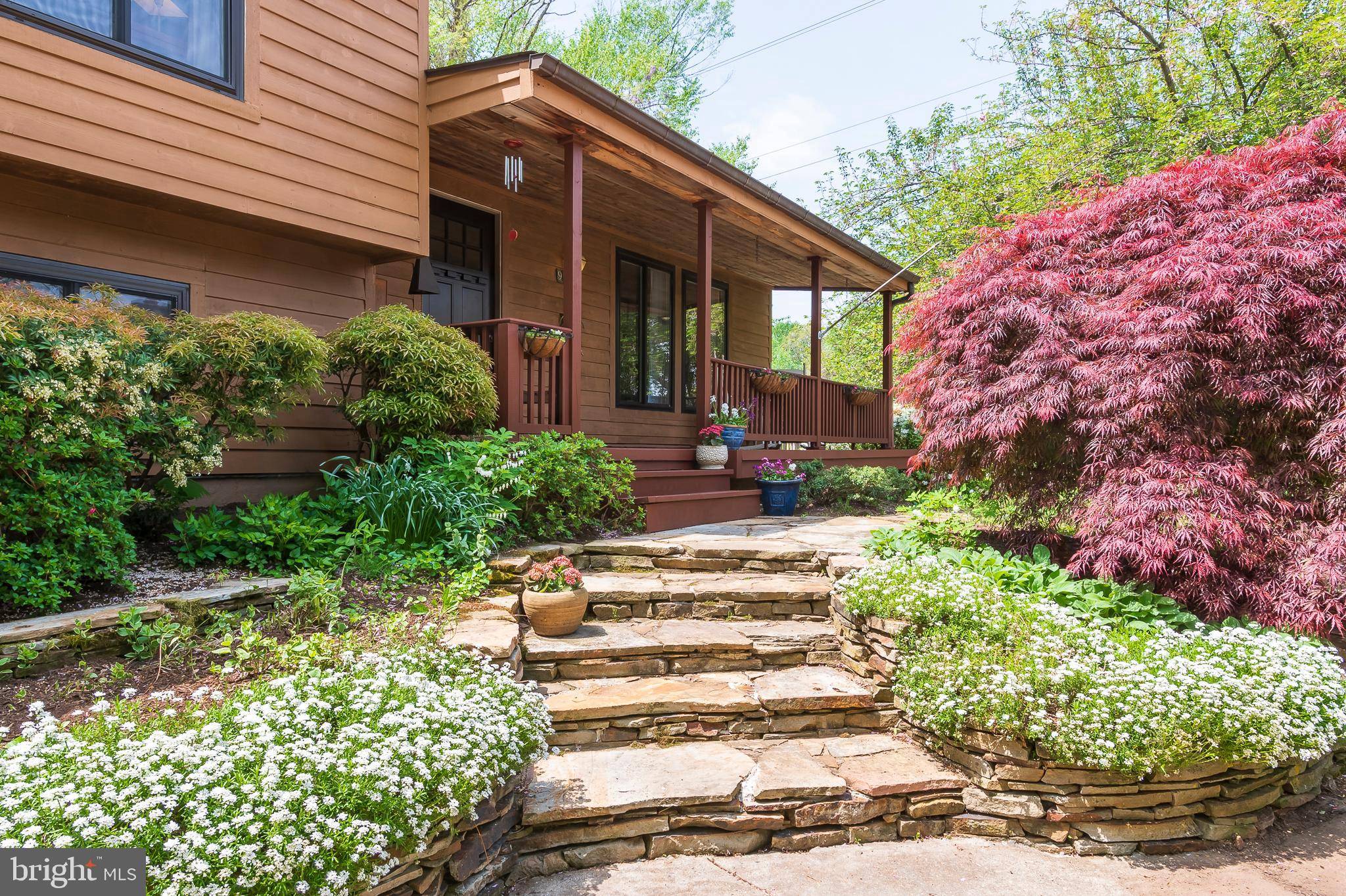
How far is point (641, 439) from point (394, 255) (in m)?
3.87

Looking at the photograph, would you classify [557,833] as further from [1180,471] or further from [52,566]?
[1180,471]

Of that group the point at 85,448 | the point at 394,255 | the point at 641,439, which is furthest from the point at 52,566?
the point at 641,439

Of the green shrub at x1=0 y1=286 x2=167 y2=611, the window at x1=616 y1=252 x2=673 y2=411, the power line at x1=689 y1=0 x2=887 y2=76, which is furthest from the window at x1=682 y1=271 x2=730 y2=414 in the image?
the power line at x1=689 y1=0 x2=887 y2=76

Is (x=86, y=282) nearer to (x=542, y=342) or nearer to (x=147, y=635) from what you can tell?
(x=147, y=635)

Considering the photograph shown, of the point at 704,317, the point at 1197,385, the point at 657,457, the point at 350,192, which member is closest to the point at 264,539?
the point at 350,192

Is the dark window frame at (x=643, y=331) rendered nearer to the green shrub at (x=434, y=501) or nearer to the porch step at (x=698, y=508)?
the porch step at (x=698, y=508)

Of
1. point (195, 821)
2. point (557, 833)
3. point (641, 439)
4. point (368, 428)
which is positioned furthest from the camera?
point (641, 439)

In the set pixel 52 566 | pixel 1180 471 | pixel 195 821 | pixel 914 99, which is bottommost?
pixel 195 821

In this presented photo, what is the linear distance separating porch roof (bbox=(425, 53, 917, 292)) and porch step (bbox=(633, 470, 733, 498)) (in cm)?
238

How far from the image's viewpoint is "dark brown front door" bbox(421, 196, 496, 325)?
6508 mm

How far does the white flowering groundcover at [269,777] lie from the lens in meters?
1.59

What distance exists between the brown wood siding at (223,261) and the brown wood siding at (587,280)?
94cm

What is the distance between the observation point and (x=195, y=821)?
1629 mm

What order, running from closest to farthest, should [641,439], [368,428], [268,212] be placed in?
[268,212]
[368,428]
[641,439]
